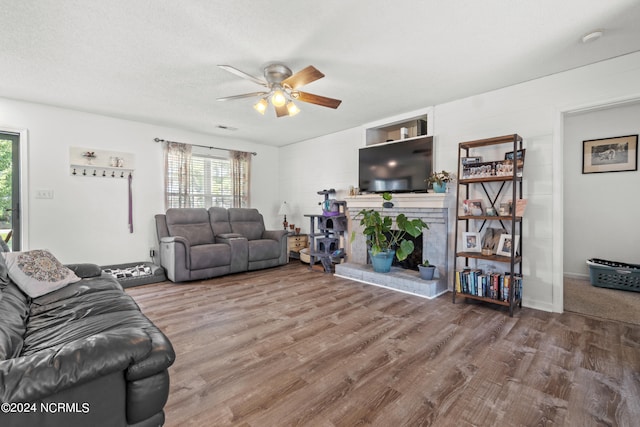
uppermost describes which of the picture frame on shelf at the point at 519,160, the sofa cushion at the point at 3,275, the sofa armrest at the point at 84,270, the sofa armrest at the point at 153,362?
the picture frame on shelf at the point at 519,160

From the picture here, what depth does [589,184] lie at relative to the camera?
13.1 ft

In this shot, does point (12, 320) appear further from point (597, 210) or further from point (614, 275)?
point (597, 210)

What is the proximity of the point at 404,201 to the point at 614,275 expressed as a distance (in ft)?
8.74

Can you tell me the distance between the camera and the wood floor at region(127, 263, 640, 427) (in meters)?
1.47

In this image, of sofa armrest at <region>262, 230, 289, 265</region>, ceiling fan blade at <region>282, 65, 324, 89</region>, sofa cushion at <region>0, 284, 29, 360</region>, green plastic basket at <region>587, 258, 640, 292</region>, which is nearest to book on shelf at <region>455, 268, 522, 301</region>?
green plastic basket at <region>587, 258, 640, 292</region>

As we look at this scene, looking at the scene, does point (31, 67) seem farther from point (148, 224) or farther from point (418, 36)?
point (418, 36)

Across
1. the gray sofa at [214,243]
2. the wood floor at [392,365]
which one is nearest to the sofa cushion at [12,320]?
the wood floor at [392,365]

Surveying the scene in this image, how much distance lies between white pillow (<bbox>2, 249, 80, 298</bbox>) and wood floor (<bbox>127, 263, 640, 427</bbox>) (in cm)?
81

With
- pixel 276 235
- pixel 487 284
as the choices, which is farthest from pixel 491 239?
pixel 276 235

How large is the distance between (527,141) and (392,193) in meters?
1.69

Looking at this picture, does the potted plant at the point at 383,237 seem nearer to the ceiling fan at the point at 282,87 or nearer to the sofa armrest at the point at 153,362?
the ceiling fan at the point at 282,87

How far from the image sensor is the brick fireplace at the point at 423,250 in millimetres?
3488

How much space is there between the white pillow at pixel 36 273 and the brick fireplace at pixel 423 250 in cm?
316

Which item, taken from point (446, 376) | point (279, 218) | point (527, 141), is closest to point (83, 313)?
point (446, 376)
